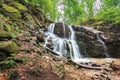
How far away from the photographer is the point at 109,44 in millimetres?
18094

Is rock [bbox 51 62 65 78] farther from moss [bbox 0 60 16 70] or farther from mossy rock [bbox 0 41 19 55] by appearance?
mossy rock [bbox 0 41 19 55]

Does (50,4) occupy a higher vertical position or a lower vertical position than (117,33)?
higher

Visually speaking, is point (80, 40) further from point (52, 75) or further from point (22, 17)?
point (52, 75)

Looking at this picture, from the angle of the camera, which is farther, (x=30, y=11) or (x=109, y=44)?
(x=30, y=11)

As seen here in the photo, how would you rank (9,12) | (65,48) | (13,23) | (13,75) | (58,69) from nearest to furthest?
(13,75) → (58,69) → (13,23) → (65,48) → (9,12)

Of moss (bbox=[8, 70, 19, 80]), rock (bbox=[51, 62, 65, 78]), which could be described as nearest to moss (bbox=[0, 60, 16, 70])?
moss (bbox=[8, 70, 19, 80])

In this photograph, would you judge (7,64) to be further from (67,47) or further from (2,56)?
(67,47)

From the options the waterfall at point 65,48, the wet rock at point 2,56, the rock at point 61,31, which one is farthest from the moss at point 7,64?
the rock at point 61,31

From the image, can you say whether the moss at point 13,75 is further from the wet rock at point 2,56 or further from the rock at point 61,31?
the rock at point 61,31

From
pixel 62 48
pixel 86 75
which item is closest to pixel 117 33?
pixel 62 48

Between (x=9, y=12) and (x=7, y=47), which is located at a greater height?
(x=9, y=12)

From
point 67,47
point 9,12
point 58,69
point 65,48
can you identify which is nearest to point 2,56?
point 58,69

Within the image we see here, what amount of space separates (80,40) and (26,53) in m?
10.6

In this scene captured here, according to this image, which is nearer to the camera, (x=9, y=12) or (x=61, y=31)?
(x=9, y=12)
